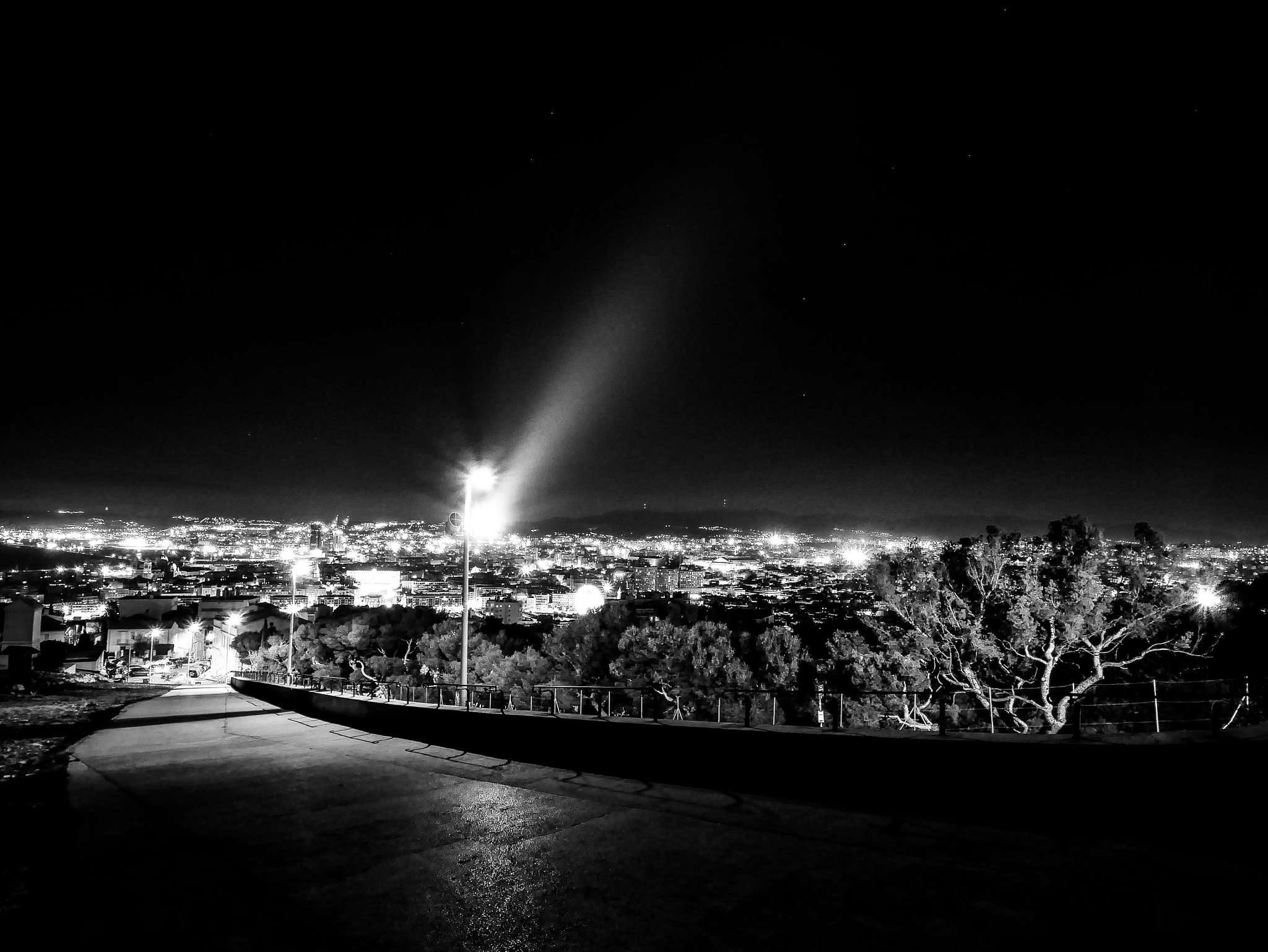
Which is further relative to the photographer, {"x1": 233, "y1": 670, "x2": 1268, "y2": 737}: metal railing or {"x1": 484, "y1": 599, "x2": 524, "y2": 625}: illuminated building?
{"x1": 484, "y1": 599, "x2": 524, "y2": 625}: illuminated building

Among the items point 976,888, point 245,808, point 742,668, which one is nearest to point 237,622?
point 742,668

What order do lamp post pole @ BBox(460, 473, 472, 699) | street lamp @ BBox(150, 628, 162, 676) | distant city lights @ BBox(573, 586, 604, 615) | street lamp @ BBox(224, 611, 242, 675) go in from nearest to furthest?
lamp post pole @ BBox(460, 473, 472, 699) → distant city lights @ BBox(573, 586, 604, 615) → street lamp @ BBox(224, 611, 242, 675) → street lamp @ BBox(150, 628, 162, 676)

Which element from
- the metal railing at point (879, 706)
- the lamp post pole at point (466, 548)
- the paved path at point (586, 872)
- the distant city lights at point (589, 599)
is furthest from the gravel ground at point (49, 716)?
the distant city lights at point (589, 599)

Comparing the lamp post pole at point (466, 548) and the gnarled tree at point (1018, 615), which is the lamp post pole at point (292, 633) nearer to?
the lamp post pole at point (466, 548)

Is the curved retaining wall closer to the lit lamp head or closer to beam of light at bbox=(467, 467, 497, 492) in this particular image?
beam of light at bbox=(467, 467, 497, 492)

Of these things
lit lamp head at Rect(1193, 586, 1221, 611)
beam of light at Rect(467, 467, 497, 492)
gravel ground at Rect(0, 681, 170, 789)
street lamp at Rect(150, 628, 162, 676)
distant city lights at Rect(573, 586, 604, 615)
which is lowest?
street lamp at Rect(150, 628, 162, 676)

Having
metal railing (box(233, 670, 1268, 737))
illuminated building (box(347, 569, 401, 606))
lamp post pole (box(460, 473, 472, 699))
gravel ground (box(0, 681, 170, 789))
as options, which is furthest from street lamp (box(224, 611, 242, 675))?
lamp post pole (box(460, 473, 472, 699))

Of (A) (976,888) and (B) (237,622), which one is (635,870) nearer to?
(A) (976,888)
